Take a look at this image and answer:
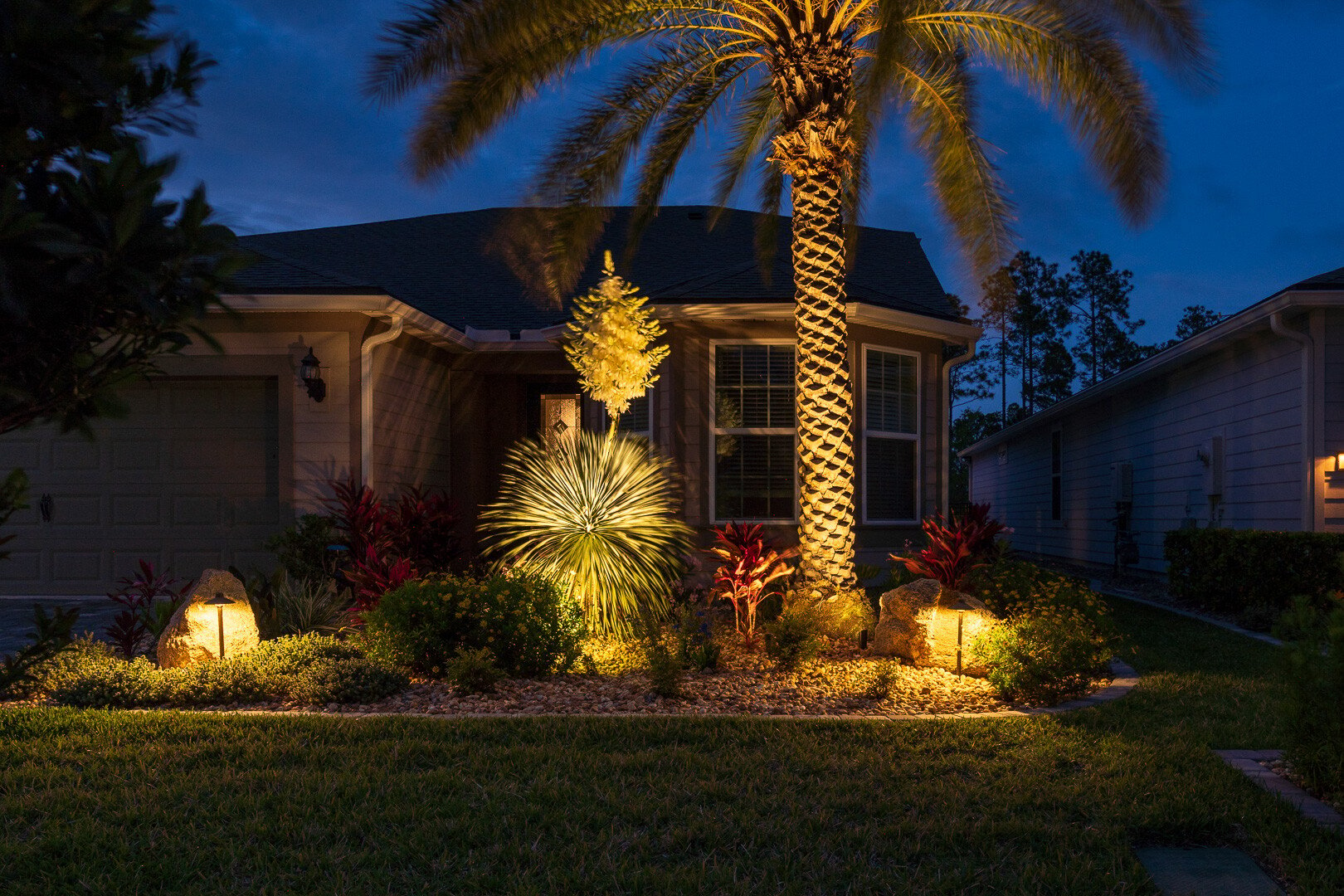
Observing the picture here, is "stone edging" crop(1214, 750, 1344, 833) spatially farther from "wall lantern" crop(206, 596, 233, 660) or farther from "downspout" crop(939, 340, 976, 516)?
"downspout" crop(939, 340, 976, 516)

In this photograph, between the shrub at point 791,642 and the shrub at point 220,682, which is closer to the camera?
the shrub at point 220,682

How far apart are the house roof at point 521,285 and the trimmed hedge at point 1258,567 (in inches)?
154

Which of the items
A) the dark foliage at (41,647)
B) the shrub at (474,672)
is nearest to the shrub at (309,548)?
the shrub at (474,672)

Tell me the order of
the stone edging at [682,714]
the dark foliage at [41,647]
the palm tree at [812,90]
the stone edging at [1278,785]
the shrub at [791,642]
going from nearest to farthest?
the dark foliage at [41,647], the stone edging at [1278,785], the stone edging at [682,714], the shrub at [791,642], the palm tree at [812,90]

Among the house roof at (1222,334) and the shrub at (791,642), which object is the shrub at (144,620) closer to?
the shrub at (791,642)

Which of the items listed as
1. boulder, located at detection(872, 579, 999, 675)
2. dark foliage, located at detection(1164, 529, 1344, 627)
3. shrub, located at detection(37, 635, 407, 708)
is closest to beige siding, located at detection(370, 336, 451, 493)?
shrub, located at detection(37, 635, 407, 708)

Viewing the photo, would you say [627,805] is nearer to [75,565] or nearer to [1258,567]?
[1258,567]

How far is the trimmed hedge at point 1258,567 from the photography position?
861 centimetres

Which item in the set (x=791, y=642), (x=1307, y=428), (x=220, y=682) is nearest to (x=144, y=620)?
(x=220, y=682)

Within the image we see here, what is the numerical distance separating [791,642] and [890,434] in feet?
16.7

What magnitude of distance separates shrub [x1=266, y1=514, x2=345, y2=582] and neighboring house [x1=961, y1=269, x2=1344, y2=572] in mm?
9824

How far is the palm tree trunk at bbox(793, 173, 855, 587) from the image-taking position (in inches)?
295

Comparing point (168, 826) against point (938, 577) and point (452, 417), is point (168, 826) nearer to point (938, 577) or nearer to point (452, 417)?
point (938, 577)

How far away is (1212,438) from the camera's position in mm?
11766
